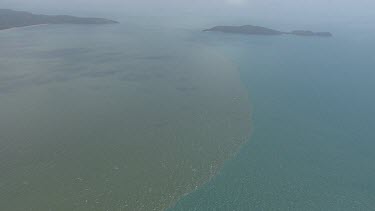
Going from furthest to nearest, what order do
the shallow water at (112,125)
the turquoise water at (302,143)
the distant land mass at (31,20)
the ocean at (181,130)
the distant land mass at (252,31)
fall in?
1. the distant land mass at (252,31)
2. the distant land mass at (31,20)
3. the turquoise water at (302,143)
4. the ocean at (181,130)
5. the shallow water at (112,125)

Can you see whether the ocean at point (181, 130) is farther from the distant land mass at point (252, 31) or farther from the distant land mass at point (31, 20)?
the distant land mass at point (252, 31)

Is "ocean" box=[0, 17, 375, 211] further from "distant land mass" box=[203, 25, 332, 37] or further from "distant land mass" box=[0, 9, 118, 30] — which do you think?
"distant land mass" box=[203, 25, 332, 37]

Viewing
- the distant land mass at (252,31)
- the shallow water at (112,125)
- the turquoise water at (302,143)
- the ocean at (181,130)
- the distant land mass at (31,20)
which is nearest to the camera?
the shallow water at (112,125)

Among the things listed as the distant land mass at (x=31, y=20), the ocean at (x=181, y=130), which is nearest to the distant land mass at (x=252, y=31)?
the ocean at (x=181, y=130)

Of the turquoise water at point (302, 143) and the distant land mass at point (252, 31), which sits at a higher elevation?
the distant land mass at point (252, 31)

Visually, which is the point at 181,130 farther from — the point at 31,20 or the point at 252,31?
the point at 31,20

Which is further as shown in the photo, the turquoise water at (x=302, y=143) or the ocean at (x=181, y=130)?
the turquoise water at (x=302, y=143)

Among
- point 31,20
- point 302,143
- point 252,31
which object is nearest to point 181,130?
point 302,143
